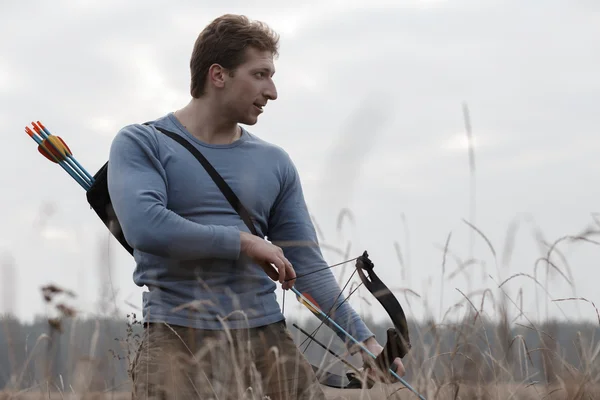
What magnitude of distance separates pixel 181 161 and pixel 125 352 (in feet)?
2.25

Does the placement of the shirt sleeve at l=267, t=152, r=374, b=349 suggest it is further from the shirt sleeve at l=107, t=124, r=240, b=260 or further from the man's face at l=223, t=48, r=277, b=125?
the shirt sleeve at l=107, t=124, r=240, b=260

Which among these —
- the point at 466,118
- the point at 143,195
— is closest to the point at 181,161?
the point at 143,195

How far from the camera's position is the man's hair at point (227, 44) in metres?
3.00

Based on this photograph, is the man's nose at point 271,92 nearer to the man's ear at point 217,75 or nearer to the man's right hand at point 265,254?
the man's ear at point 217,75

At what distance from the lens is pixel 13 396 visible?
2488mm

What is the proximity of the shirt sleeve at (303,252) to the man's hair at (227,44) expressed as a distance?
0.45 meters

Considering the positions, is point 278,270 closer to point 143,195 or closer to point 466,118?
point 143,195

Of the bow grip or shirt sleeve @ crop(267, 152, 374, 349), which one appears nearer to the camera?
the bow grip

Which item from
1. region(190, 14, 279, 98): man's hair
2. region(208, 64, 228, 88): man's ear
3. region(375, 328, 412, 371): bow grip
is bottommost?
region(375, 328, 412, 371): bow grip

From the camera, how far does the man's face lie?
2930 millimetres

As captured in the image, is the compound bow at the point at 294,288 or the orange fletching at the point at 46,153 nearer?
the compound bow at the point at 294,288

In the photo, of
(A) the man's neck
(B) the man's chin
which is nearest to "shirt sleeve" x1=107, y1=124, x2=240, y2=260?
(A) the man's neck

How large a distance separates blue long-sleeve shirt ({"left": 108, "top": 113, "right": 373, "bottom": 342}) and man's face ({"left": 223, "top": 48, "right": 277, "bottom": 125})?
13 cm

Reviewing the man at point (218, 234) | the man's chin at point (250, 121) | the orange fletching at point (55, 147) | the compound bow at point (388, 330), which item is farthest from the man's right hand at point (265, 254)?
the orange fletching at point (55, 147)
